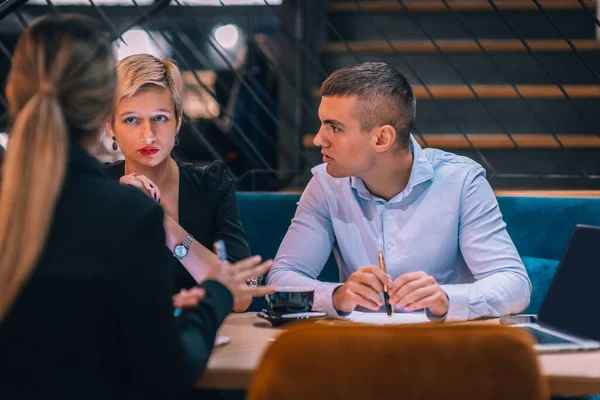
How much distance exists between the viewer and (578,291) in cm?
173

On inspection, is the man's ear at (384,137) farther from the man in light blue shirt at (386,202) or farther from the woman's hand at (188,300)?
the woman's hand at (188,300)

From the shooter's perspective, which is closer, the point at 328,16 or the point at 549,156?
the point at 549,156

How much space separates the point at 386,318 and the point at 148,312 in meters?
0.72

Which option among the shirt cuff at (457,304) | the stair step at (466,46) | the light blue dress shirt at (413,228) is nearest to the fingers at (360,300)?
the shirt cuff at (457,304)

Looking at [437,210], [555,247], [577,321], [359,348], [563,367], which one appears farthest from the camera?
[555,247]

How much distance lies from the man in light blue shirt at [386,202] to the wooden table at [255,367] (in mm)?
619

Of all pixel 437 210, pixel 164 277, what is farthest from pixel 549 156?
pixel 164 277

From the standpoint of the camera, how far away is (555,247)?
261 centimetres

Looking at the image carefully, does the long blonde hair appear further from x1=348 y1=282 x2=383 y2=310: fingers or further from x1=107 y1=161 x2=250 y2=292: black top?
x1=107 y1=161 x2=250 y2=292: black top

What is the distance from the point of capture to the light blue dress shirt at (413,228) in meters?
2.23

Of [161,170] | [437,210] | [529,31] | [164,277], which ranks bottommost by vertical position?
[164,277]

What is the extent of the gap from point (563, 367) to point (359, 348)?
0.55 metres

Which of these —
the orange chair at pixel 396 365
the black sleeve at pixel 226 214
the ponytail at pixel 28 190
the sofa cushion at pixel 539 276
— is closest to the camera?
the orange chair at pixel 396 365

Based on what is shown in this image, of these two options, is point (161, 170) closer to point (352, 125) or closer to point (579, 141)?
point (352, 125)
